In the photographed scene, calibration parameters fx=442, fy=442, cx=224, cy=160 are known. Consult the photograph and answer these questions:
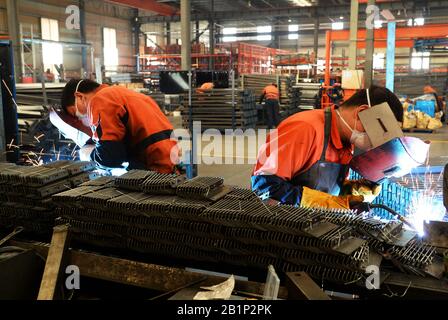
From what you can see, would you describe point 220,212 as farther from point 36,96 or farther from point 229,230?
point 36,96

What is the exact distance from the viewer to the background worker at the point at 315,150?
245 centimetres

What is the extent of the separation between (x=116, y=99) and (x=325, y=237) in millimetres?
2282

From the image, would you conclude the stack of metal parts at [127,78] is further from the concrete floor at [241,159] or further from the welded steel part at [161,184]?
the welded steel part at [161,184]

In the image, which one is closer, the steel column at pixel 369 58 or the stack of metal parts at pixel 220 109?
the steel column at pixel 369 58

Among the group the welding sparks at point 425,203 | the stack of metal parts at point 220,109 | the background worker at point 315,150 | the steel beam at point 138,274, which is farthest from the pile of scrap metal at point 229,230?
the stack of metal parts at point 220,109

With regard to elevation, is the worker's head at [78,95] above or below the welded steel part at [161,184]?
above

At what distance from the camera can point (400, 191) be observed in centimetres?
307

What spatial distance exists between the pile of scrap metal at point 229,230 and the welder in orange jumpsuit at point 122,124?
127 centimetres

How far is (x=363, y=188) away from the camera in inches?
112

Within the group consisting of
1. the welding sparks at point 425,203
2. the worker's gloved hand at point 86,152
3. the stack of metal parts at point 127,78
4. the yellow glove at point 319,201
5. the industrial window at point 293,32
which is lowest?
the welding sparks at point 425,203

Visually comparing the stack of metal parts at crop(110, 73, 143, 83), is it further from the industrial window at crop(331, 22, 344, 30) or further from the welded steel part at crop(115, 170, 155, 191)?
the industrial window at crop(331, 22, 344, 30)

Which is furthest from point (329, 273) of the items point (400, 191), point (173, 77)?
point (173, 77)
